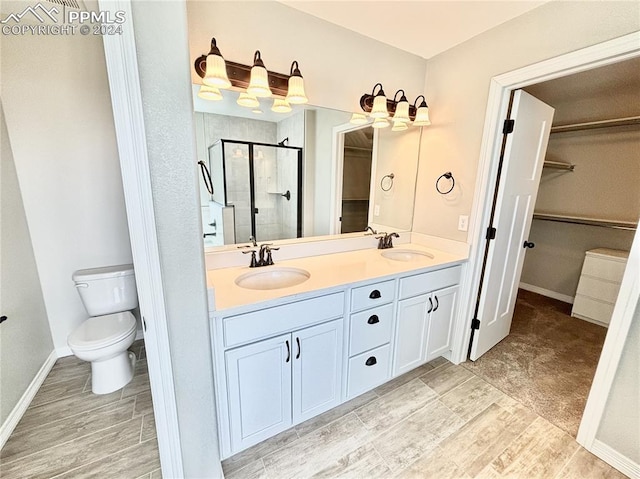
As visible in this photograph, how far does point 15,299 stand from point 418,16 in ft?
10.1

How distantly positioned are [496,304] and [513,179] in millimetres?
1033

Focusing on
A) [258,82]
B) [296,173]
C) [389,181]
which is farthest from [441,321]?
[258,82]

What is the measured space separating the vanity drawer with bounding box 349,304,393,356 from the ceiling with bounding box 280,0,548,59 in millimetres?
1814

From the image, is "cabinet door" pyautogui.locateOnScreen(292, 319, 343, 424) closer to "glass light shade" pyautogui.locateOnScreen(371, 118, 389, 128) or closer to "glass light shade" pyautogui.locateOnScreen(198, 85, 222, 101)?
"glass light shade" pyautogui.locateOnScreen(198, 85, 222, 101)

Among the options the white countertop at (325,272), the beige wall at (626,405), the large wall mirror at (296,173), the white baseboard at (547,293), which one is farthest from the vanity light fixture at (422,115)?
the white baseboard at (547,293)

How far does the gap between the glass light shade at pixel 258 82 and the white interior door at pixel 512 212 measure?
5.40ft

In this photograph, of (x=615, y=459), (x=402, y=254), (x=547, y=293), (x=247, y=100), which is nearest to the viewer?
(x=615, y=459)

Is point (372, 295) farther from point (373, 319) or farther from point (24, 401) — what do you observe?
point (24, 401)

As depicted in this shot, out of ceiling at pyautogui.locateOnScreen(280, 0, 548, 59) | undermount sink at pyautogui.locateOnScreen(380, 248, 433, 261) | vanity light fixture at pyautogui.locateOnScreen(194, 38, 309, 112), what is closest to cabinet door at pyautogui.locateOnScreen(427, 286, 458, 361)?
undermount sink at pyautogui.locateOnScreen(380, 248, 433, 261)

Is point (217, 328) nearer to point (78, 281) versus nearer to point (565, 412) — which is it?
point (78, 281)

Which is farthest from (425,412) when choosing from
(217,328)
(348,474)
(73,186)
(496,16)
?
(73,186)

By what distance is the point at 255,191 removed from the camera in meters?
1.82

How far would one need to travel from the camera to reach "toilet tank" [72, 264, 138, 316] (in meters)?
1.94

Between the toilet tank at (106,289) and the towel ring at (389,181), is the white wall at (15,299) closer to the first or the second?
the toilet tank at (106,289)
